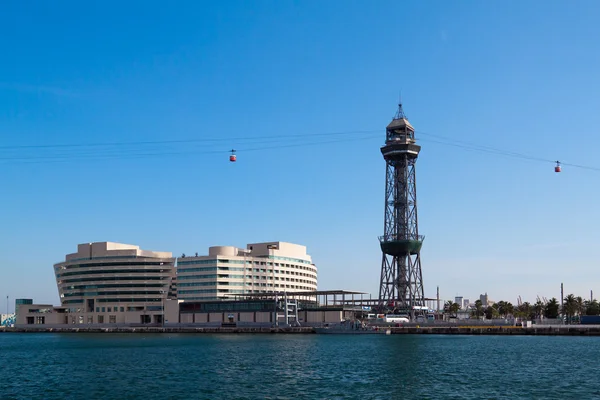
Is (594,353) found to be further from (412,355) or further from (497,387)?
(497,387)

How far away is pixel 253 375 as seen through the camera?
81938 millimetres

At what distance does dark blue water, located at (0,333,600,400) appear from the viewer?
220 feet

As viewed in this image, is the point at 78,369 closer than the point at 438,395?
No

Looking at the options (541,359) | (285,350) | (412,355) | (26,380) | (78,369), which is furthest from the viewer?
(285,350)

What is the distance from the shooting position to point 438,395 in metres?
65.1

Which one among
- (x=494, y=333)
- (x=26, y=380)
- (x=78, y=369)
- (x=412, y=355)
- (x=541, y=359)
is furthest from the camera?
(x=494, y=333)

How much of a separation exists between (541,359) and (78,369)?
6749 cm

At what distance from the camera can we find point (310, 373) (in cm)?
8350

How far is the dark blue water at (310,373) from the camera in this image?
6719 centimetres

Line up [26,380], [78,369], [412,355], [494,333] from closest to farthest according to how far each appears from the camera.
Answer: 1. [26,380]
2. [78,369]
3. [412,355]
4. [494,333]

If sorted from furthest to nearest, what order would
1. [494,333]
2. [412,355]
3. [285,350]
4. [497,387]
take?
[494,333] → [285,350] → [412,355] → [497,387]

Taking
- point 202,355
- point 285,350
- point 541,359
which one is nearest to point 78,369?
point 202,355

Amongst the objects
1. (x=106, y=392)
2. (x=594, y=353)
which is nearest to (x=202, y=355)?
(x=106, y=392)

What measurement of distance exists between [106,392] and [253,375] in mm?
19331
